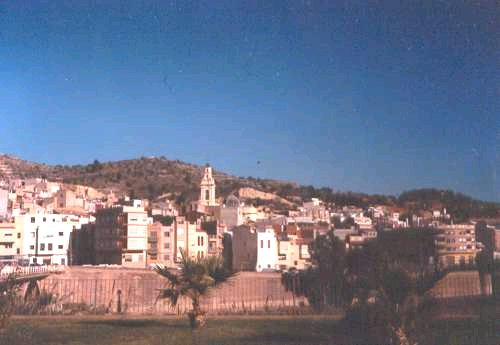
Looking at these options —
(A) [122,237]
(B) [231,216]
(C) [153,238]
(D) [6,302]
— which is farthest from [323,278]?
(B) [231,216]

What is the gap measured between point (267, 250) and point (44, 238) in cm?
1458

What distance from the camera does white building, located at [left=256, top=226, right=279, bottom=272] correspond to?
1764 inches

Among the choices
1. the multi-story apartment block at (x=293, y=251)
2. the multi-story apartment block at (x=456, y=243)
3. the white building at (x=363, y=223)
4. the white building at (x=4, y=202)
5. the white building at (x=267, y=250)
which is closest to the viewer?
the white building at (x=267, y=250)

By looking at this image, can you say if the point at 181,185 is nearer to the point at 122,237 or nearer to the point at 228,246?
the point at 228,246

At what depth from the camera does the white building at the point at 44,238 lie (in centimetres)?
4150

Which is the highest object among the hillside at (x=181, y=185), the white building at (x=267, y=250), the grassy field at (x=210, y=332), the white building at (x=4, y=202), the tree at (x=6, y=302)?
the hillside at (x=181, y=185)

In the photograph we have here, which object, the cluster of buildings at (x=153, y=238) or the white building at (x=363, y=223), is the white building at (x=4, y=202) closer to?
the cluster of buildings at (x=153, y=238)

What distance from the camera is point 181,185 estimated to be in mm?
91812

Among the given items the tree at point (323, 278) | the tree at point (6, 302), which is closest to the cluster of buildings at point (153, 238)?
the tree at point (323, 278)

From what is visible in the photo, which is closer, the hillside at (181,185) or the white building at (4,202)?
the white building at (4,202)

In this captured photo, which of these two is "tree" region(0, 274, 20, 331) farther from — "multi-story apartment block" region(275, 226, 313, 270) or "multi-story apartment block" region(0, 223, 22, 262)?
"multi-story apartment block" region(275, 226, 313, 270)

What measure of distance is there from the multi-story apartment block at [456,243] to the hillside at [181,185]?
13.7 m

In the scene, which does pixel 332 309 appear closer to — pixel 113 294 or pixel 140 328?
pixel 140 328

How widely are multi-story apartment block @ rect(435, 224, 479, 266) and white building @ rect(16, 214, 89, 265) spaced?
82.2 ft
